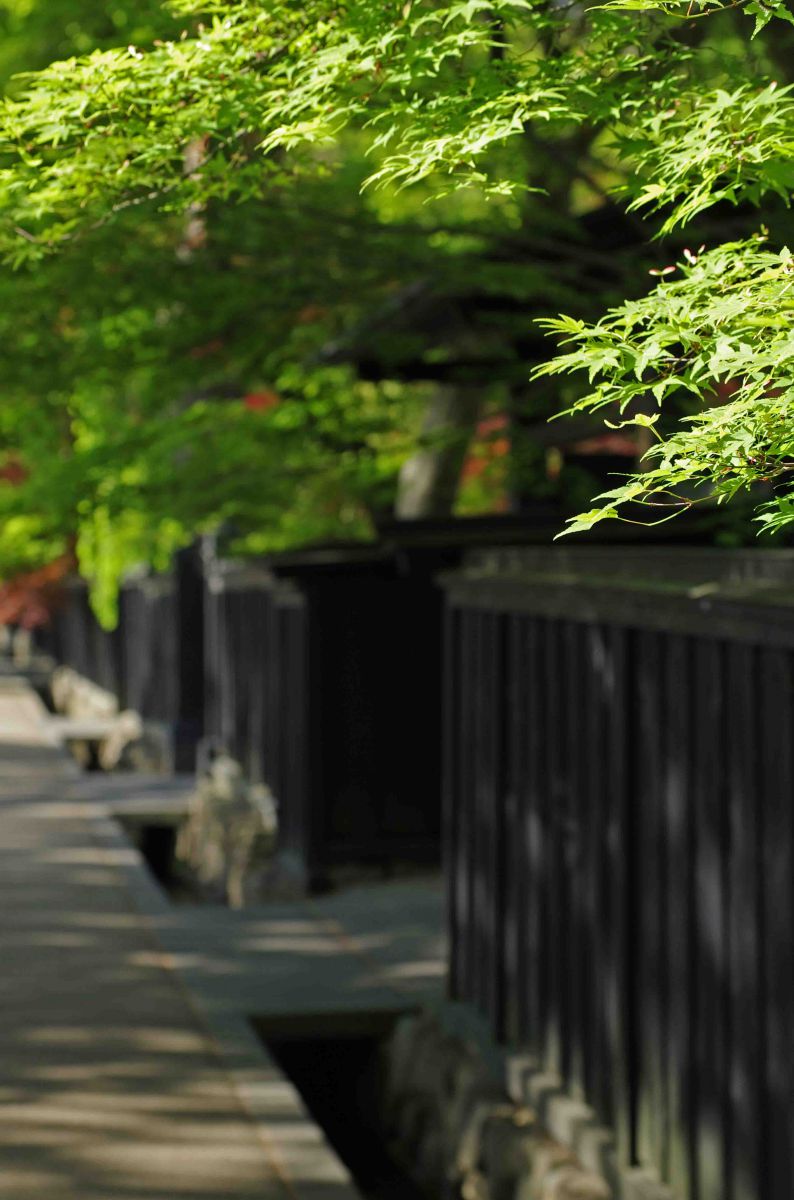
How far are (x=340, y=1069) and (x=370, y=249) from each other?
4.66 meters

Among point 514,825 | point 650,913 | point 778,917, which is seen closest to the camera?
point 778,917

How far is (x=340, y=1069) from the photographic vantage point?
10.5 metres

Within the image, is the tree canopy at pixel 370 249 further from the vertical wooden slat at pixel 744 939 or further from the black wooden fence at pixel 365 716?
the black wooden fence at pixel 365 716

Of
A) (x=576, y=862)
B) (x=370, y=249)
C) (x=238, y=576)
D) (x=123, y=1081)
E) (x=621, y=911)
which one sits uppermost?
(x=370, y=249)

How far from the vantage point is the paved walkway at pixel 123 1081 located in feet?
24.2

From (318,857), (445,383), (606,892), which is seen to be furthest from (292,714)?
(606,892)

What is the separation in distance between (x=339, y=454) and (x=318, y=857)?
3.19 m

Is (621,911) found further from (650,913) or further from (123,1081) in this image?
(123,1081)

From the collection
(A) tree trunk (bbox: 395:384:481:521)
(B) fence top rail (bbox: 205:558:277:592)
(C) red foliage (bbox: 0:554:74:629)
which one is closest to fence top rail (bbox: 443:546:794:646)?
(A) tree trunk (bbox: 395:384:481:521)

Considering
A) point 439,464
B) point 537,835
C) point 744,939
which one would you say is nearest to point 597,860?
point 537,835

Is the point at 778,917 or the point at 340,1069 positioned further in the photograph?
the point at 340,1069

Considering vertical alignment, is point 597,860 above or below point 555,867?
above

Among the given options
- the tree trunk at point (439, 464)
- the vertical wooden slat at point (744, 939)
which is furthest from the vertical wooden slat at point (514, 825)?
the tree trunk at point (439, 464)

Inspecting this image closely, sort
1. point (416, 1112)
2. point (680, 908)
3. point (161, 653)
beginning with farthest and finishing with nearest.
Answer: point (161, 653) → point (416, 1112) → point (680, 908)
